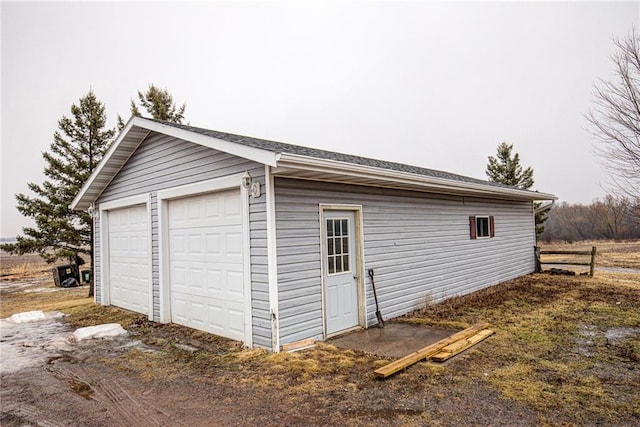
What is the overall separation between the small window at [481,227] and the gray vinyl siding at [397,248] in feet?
0.51

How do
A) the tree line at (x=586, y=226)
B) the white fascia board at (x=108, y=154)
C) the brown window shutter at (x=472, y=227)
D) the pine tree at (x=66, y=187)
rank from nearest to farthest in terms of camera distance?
the white fascia board at (x=108, y=154) → the brown window shutter at (x=472, y=227) → the pine tree at (x=66, y=187) → the tree line at (x=586, y=226)

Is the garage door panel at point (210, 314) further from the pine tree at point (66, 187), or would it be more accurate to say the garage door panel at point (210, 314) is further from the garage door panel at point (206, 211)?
the pine tree at point (66, 187)

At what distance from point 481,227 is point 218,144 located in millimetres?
7647

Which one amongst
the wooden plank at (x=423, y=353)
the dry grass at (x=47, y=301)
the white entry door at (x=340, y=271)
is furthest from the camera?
the dry grass at (x=47, y=301)

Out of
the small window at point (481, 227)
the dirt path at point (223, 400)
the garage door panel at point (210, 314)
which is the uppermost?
the small window at point (481, 227)

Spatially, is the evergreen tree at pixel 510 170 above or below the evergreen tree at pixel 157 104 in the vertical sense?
below

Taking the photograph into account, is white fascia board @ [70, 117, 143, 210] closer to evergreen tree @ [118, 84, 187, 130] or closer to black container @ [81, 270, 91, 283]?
black container @ [81, 270, 91, 283]

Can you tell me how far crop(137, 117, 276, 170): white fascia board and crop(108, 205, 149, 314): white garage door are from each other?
2034mm

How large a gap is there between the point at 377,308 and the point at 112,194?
22.1 feet

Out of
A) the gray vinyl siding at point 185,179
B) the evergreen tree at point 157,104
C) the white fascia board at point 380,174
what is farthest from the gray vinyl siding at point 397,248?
the evergreen tree at point 157,104

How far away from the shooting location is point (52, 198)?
13641mm

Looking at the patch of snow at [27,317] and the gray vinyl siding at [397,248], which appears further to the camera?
the patch of snow at [27,317]

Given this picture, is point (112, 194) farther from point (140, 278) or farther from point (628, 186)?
point (628, 186)

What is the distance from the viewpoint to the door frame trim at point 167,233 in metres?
5.00
